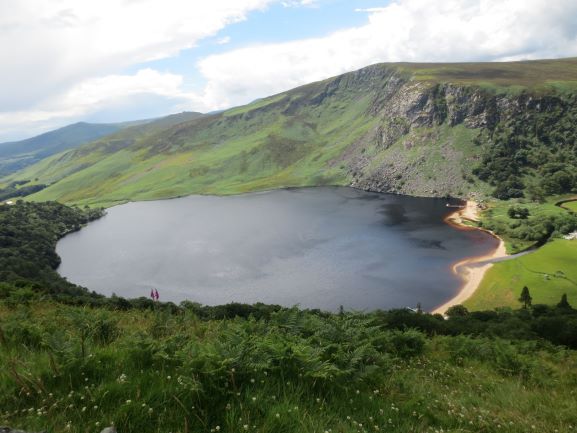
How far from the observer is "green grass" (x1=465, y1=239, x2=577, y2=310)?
70.6 meters

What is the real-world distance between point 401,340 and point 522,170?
188 metres

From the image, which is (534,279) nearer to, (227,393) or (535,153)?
(227,393)

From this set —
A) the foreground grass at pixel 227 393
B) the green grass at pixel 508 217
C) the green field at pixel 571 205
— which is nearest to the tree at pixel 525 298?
the green grass at pixel 508 217

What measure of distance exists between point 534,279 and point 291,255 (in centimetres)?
5833

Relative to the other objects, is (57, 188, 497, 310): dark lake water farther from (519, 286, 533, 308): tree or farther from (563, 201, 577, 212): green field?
(563, 201, 577, 212): green field

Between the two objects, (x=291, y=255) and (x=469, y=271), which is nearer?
(x=469, y=271)

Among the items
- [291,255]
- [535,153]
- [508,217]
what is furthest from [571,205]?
[291,255]

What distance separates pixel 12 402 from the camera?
5.73 metres

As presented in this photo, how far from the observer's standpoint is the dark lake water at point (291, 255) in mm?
83125

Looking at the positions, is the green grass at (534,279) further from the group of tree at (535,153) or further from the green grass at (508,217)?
the group of tree at (535,153)

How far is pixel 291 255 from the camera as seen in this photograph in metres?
110

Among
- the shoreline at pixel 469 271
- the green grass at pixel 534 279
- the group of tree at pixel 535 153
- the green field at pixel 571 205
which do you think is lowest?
the shoreline at pixel 469 271

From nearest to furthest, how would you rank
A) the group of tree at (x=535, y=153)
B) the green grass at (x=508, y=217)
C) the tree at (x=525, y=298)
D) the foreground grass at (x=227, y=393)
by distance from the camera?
the foreground grass at (x=227, y=393)
the tree at (x=525, y=298)
the green grass at (x=508, y=217)
the group of tree at (x=535, y=153)

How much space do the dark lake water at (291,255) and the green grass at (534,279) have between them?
6.93 m
